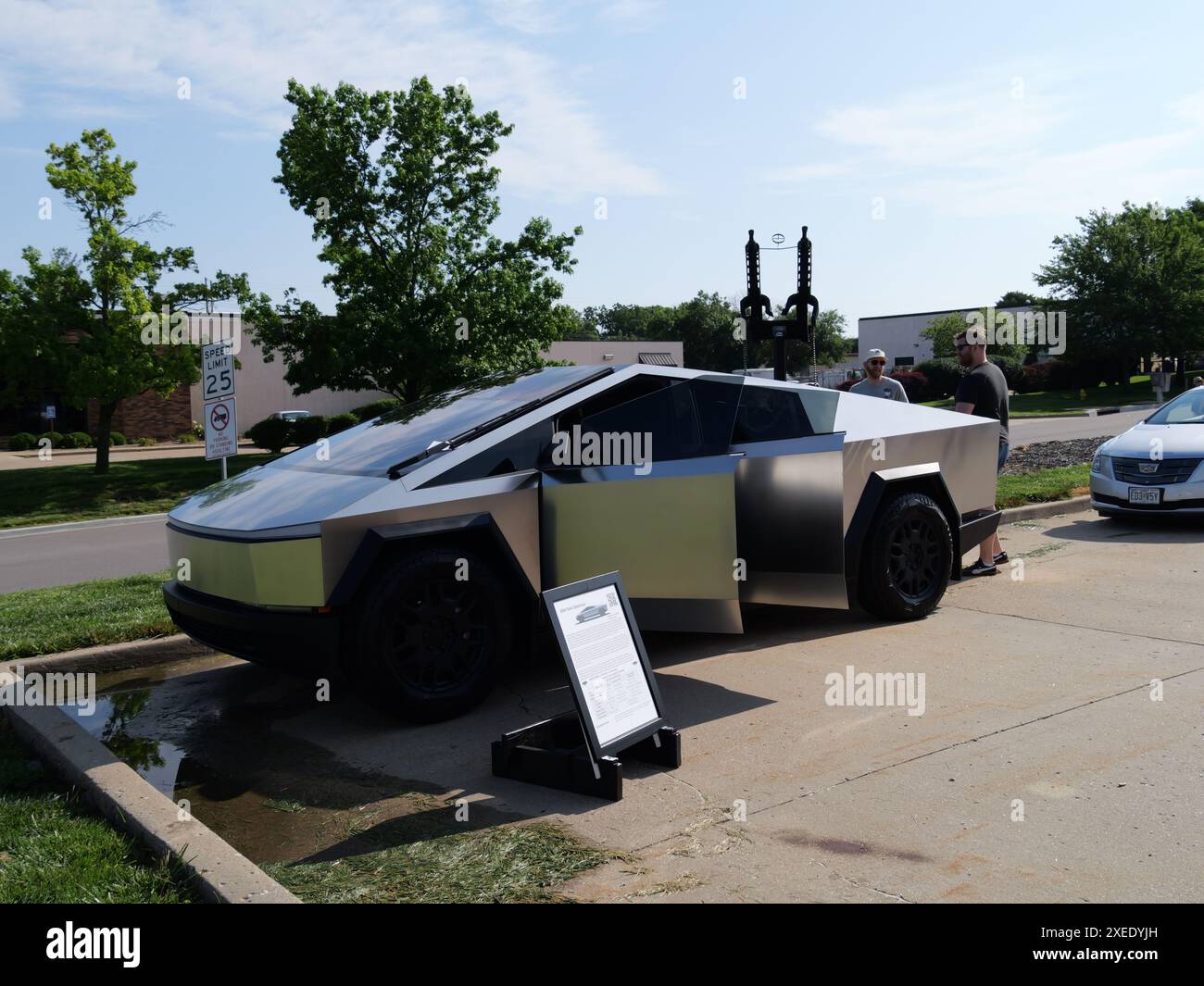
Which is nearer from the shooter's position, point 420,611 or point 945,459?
point 420,611

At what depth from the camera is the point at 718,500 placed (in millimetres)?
5633

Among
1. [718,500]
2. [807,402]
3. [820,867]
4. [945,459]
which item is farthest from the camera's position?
[945,459]

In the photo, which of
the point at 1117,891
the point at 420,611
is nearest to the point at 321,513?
the point at 420,611

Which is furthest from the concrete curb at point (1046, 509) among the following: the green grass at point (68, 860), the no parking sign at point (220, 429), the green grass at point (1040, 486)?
the green grass at point (68, 860)

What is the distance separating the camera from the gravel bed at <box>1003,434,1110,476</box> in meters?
16.2

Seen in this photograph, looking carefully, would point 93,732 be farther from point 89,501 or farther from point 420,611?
point 89,501

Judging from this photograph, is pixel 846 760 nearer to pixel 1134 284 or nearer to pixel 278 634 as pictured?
pixel 278 634

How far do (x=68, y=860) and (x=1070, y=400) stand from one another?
148ft

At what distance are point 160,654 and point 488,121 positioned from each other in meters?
19.8

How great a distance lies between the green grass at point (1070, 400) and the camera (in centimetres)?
3803

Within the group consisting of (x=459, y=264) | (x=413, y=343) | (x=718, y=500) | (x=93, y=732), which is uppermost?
(x=459, y=264)

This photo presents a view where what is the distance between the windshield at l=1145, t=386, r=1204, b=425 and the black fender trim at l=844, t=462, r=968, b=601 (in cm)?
523
